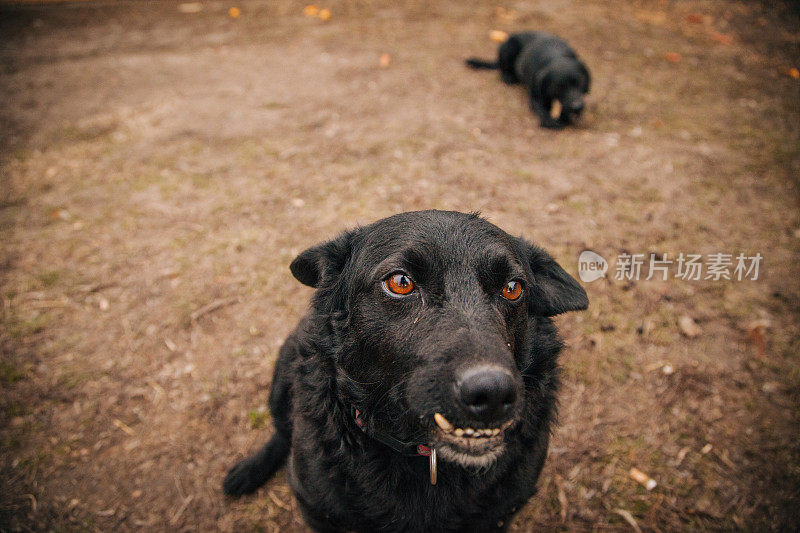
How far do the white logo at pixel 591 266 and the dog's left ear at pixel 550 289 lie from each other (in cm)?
185

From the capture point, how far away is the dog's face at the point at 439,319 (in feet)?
4.89

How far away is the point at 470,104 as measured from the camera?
6488 millimetres

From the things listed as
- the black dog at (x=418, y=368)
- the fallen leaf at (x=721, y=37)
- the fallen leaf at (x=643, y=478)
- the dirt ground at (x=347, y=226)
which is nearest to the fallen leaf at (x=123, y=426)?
the dirt ground at (x=347, y=226)

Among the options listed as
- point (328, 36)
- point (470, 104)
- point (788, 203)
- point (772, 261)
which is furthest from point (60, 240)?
point (788, 203)

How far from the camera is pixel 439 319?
5.56 feet

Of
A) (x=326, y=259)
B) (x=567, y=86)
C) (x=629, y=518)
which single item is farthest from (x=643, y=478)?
(x=567, y=86)

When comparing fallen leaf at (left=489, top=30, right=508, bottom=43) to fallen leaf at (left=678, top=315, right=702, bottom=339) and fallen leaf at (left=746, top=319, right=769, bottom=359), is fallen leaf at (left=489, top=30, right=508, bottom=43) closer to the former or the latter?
fallen leaf at (left=678, top=315, right=702, bottom=339)

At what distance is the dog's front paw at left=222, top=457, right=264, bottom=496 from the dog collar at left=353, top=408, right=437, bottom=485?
130cm

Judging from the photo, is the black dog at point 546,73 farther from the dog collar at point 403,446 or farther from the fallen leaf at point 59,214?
the fallen leaf at point 59,214

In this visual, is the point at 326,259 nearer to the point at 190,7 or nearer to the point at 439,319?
the point at 439,319

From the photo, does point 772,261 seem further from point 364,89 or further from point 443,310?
point 364,89

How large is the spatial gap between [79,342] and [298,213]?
237cm

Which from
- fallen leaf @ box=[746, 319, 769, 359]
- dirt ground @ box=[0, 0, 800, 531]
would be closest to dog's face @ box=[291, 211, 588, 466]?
dirt ground @ box=[0, 0, 800, 531]

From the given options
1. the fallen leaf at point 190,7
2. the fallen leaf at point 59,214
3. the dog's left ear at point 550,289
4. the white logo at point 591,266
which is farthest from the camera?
the fallen leaf at point 190,7
